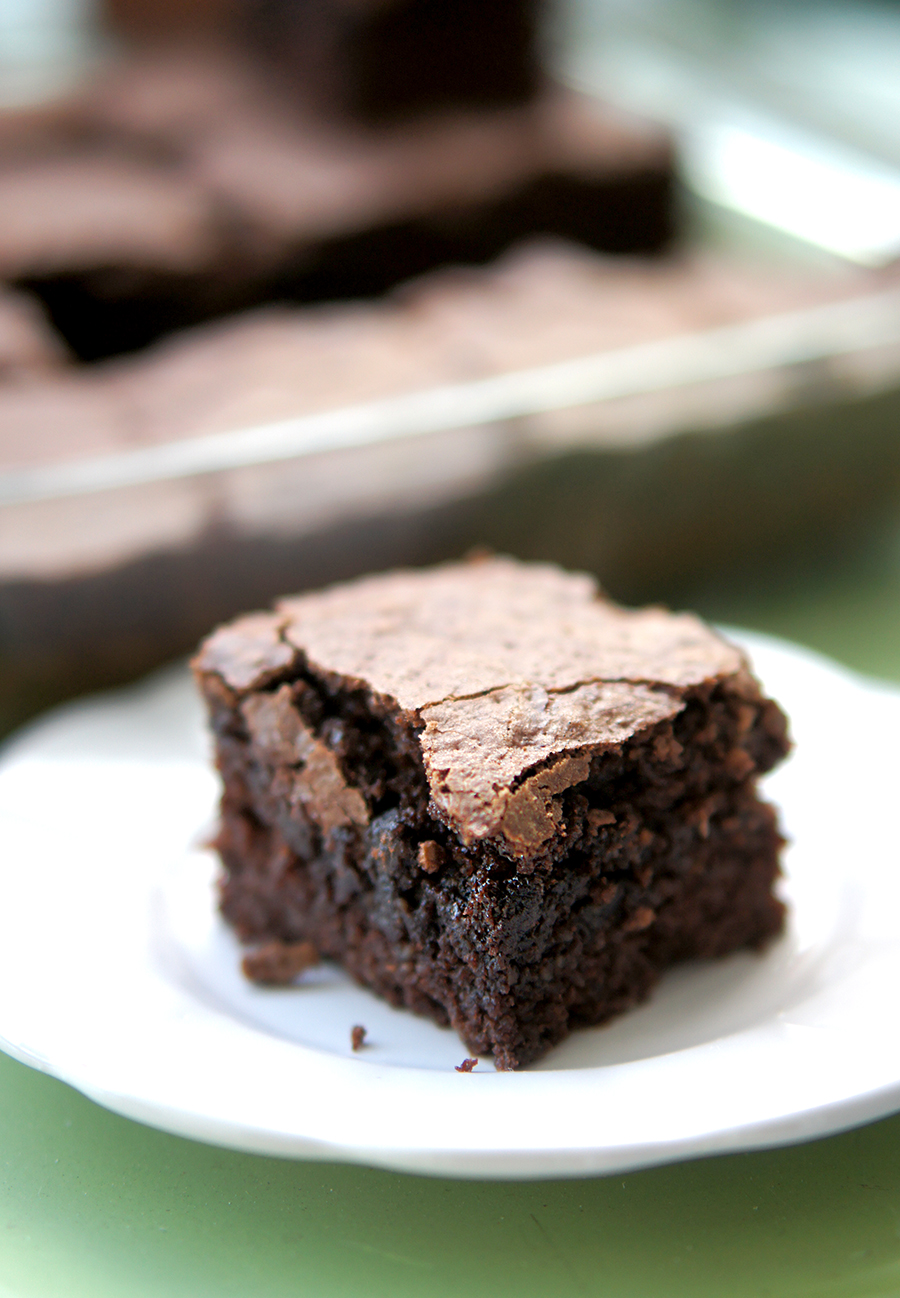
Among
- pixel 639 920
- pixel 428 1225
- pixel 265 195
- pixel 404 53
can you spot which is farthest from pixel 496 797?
pixel 404 53

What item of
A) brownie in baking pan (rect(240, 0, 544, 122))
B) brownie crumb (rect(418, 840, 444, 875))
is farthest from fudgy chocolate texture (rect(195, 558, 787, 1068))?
brownie in baking pan (rect(240, 0, 544, 122))

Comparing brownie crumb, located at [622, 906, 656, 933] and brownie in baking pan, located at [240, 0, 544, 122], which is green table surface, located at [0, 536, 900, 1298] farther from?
brownie in baking pan, located at [240, 0, 544, 122]

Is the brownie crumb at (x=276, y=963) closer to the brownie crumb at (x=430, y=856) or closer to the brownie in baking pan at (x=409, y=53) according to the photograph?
the brownie crumb at (x=430, y=856)

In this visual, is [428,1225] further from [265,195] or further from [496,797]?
[265,195]

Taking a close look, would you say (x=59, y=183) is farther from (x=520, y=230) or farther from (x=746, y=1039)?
(x=746, y=1039)

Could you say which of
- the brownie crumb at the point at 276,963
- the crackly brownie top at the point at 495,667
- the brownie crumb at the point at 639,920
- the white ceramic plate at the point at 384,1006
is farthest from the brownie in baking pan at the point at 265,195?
the brownie crumb at the point at 639,920

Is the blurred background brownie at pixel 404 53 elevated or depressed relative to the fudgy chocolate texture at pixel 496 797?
elevated

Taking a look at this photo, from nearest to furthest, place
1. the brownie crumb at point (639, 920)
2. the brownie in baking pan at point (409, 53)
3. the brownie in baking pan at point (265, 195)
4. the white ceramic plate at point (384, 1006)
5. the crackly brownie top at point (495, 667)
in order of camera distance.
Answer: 1. the white ceramic plate at point (384, 1006)
2. the crackly brownie top at point (495, 667)
3. the brownie crumb at point (639, 920)
4. the brownie in baking pan at point (265, 195)
5. the brownie in baking pan at point (409, 53)
